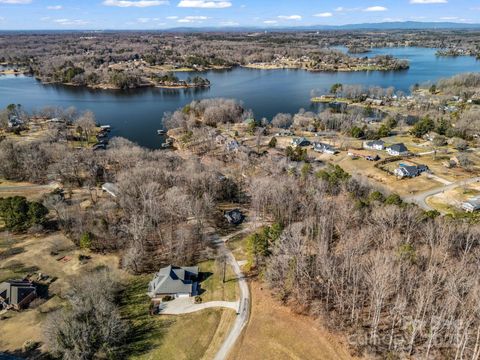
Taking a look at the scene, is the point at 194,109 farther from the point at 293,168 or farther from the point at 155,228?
the point at 155,228

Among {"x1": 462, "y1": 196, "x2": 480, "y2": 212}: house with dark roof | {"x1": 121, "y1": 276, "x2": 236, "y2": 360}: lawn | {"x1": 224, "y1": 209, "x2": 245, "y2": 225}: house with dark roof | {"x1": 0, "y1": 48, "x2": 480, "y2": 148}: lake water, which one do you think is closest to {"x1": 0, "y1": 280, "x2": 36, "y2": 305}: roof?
{"x1": 121, "y1": 276, "x2": 236, "y2": 360}: lawn

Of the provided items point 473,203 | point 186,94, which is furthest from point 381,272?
point 186,94

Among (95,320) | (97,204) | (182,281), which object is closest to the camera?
(95,320)

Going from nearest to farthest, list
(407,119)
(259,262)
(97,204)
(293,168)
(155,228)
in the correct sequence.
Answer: (259,262)
(155,228)
(97,204)
(293,168)
(407,119)

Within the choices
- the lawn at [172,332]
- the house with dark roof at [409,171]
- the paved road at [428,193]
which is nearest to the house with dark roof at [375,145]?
the house with dark roof at [409,171]

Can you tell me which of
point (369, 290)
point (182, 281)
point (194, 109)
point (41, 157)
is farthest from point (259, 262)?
point (194, 109)

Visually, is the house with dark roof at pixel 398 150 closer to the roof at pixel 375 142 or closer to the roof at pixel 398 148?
the roof at pixel 398 148
